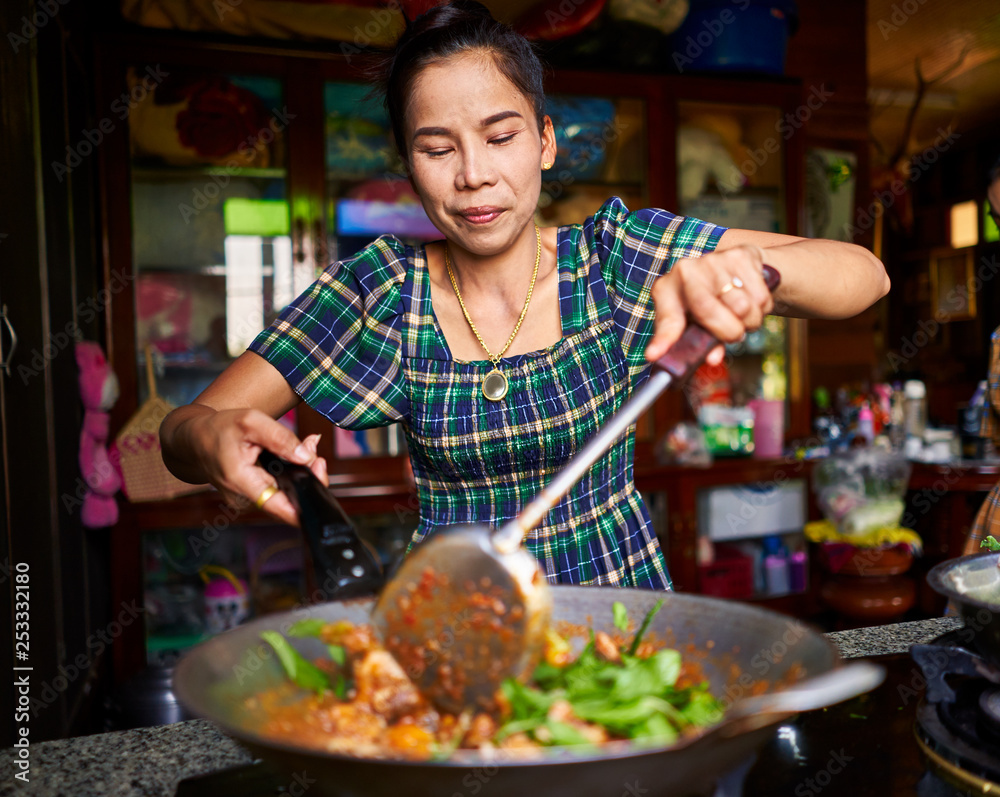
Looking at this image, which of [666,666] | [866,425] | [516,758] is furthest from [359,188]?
[516,758]

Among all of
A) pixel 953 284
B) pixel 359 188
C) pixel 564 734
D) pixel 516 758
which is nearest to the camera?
pixel 516 758

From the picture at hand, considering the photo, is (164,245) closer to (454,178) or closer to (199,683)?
(454,178)

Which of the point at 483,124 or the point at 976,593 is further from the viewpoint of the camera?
the point at 483,124

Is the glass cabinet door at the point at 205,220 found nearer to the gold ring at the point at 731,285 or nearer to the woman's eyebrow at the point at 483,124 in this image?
the woman's eyebrow at the point at 483,124

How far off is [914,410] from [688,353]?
141 inches

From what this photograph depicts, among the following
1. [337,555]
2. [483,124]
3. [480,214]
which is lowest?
[337,555]

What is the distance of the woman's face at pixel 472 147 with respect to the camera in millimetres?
1141

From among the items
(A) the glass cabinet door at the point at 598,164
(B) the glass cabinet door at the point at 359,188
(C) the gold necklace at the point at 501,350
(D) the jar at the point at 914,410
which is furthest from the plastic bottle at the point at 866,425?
(C) the gold necklace at the point at 501,350

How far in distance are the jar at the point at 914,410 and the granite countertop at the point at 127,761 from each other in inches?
145

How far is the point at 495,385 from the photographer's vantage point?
1255mm

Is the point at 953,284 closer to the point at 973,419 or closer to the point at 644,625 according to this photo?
the point at 973,419

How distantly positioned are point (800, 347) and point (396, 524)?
1983mm

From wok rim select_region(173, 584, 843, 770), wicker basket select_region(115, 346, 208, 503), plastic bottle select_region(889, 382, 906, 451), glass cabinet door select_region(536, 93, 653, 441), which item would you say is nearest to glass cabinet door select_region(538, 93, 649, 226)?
glass cabinet door select_region(536, 93, 653, 441)

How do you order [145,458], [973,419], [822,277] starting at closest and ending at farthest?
1. [822,277]
2. [145,458]
3. [973,419]
